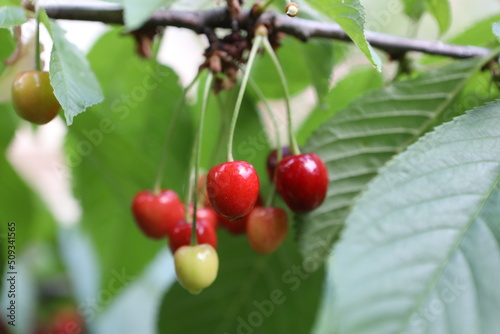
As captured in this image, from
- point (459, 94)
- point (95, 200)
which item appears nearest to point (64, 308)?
point (95, 200)

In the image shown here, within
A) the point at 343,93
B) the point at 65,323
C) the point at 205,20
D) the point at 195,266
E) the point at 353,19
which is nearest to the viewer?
the point at 353,19

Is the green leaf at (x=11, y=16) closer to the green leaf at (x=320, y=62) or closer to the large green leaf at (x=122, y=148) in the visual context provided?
the large green leaf at (x=122, y=148)

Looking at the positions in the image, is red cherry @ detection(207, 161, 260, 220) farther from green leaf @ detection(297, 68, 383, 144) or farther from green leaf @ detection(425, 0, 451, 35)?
green leaf @ detection(425, 0, 451, 35)

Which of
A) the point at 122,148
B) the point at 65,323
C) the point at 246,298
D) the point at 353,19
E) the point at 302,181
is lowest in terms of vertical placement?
the point at 65,323

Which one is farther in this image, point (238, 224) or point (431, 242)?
point (238, 224)

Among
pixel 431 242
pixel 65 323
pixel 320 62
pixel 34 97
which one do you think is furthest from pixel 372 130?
pixel 65 323

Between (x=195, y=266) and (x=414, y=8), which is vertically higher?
(x=414, y=8)

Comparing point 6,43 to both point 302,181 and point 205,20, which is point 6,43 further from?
point 302,181
